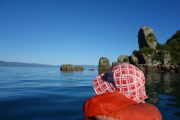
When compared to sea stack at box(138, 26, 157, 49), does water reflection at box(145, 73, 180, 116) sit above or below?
below

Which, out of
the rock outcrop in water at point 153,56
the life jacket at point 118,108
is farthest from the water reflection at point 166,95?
the rock outcrop in water at point 153,56

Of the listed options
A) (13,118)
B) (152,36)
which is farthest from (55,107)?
(152,36)

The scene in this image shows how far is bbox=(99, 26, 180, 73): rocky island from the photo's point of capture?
3244 inches

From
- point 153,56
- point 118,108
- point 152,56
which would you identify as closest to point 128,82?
point 118,108

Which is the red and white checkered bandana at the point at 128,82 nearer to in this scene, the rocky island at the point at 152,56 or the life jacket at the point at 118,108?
the life jacket at the point at 118,108

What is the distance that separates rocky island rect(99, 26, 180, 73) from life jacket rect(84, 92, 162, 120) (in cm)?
7508

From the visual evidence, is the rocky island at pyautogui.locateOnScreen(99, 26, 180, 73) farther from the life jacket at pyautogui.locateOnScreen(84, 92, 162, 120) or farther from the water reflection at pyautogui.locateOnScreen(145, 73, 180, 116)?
the life jacket at pyautogui.locateOnScreen(84, 92, 162, 120)

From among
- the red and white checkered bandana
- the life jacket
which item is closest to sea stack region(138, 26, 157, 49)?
the red and white checkered bandana

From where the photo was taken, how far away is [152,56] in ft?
296

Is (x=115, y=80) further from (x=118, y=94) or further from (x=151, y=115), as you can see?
(x=151, y=115)

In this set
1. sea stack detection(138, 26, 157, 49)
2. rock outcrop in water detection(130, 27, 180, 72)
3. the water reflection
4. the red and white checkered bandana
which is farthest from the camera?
sea stack detection(138, 26, 157, 49)

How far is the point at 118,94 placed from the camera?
3.35m

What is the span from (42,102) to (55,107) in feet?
4.91

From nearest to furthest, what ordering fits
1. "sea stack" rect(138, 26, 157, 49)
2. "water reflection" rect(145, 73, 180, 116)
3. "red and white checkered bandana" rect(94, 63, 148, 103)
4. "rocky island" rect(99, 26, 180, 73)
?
"red and white checkered bandana" rect(94, 63, 148, 103) → "water reflection" rect(145, 73, 180, 116) → "rocky island" rect(99, 26, 180, 73) → "sea stack" rect(138, 26, 157, 49)
